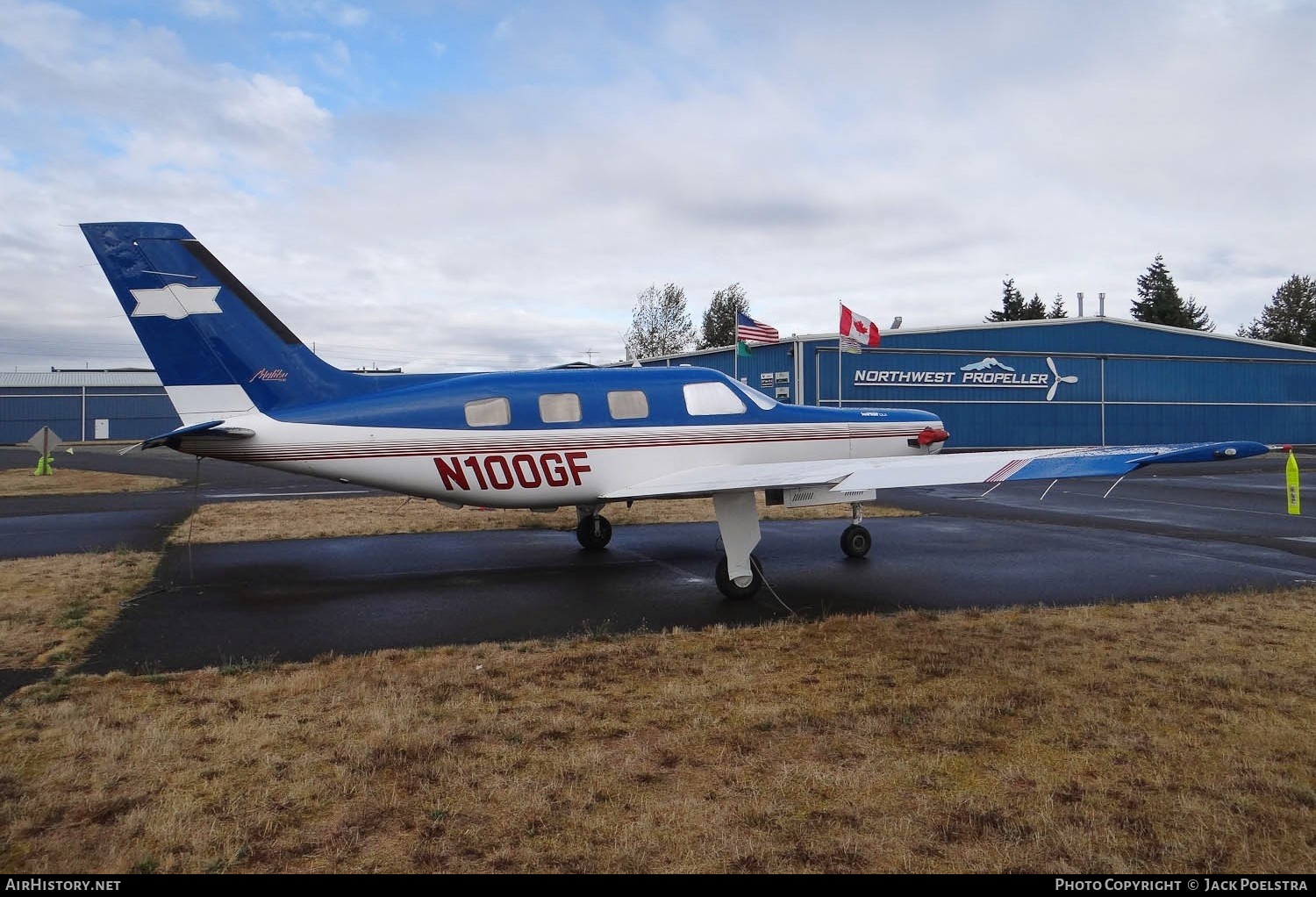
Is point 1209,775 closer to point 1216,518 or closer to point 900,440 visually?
point 900,440

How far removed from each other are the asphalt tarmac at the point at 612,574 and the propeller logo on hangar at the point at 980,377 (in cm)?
1857

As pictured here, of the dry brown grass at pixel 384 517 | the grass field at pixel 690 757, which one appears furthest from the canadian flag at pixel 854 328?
the grass field at pixel 690 757

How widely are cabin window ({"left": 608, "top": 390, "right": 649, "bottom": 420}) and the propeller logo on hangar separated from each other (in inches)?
1072

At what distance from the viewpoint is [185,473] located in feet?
100

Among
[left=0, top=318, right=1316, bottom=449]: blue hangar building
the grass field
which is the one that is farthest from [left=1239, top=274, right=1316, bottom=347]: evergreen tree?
the grass field

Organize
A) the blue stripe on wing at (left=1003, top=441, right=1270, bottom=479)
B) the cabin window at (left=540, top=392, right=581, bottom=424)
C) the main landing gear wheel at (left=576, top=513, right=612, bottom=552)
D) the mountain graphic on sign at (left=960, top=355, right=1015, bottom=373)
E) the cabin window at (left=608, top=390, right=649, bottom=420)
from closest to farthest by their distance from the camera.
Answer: the blue stripe on wing at (left=1003, top=441, right=1270, bottom=479) < the cabin window at (left=540, top=392, right=581, bottom=424) < the cabin window at (left=608, top=390, right=649, bottom=420) < the main landing gear wheel at (left=576, top=513, right=612, bottom=552) < the mountain graphic on sign at (left=960, top=355, right=1015, bottom=373)

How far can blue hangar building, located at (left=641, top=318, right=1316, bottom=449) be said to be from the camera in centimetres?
3594

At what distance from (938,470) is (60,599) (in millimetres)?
9497

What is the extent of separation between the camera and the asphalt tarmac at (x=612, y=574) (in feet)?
25.6

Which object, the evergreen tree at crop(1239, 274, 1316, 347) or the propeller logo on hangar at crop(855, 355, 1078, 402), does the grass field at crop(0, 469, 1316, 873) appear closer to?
the propeller logo on hangar at crop(855, 355, 1078, 402)

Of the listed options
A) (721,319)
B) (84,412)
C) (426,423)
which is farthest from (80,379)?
(426,423)

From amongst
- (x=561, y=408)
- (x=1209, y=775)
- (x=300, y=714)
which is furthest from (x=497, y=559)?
(x=1209, y=775)

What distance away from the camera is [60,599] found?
8891 mm

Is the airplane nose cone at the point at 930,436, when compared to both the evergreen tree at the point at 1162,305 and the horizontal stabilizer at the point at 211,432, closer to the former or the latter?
the horizontal stabilizer at the point at 211,432
